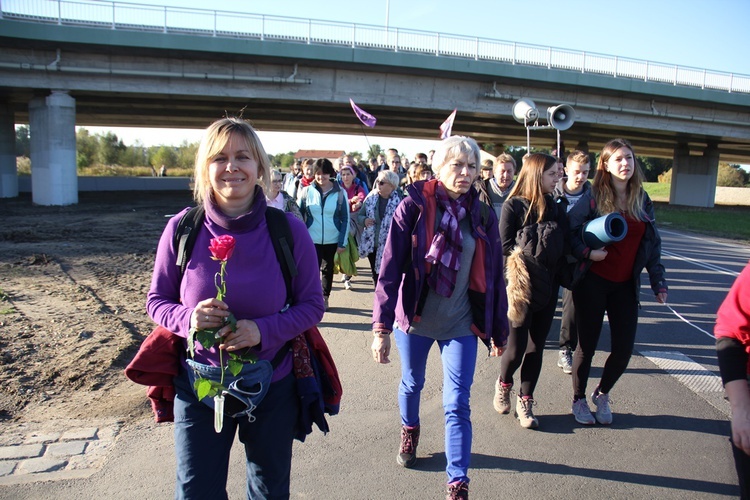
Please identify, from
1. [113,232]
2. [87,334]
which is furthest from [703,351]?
[113,232]

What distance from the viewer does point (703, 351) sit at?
20.5 ft

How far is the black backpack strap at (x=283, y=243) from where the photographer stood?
231cm

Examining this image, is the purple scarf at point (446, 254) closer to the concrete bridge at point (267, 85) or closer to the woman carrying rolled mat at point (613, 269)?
the woman carrying rolled mat at point (613, 269)

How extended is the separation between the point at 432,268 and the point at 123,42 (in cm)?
2289

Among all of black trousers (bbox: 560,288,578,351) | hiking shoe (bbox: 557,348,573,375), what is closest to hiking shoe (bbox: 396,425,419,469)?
hiking shoe (bbox: 557,348,573,375)

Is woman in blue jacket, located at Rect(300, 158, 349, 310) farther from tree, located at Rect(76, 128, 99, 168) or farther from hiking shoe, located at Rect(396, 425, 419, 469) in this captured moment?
tree, located at Rect(76, 128, 99, 168)

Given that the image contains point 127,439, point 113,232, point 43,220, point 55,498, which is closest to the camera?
point 55,498

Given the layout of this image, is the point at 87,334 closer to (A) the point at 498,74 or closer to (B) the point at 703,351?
(B) the point at 703,351

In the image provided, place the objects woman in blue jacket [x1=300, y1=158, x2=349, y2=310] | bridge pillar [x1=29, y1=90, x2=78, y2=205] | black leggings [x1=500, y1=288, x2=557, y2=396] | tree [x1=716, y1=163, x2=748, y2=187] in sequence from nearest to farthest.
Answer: black leggings [x1=500, y1=288, x2=557, y2=396] < woman in blue jacket [x1=300, y1=158, x2=349, y2=310] < bridge pillar [x1=29, y1=90, x2=78, y2=205] < tree [x1=716, y1=163, x2=748, y2=187]

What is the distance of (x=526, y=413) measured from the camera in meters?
4.31

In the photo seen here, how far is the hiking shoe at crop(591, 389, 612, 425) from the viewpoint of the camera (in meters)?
4.38

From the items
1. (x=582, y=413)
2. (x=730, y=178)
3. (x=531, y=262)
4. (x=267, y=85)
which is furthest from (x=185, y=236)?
(x=730, y=178)

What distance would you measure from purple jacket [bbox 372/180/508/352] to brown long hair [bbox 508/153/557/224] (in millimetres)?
1008

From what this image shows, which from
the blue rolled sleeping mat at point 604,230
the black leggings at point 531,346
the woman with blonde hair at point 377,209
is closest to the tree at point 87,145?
the woman with blonde hair at point 377,209
